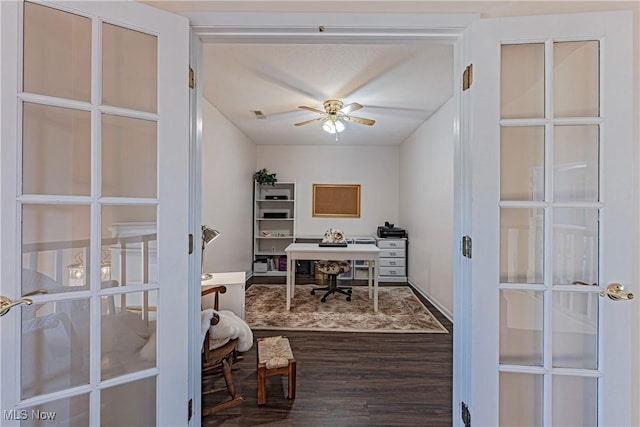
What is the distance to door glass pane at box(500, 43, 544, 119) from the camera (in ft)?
4.15

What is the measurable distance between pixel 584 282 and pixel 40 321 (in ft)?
7.23

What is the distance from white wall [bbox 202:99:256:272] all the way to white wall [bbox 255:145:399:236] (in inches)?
25.3

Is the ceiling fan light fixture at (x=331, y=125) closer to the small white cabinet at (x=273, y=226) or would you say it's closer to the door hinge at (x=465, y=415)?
the small white cabinet at (x=273, y=226)

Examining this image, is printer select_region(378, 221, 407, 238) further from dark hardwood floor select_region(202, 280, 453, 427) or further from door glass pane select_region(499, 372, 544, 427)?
door glass pane select_region(499, 372, 544, 427)

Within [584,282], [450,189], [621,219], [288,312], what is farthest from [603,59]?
[288,312]

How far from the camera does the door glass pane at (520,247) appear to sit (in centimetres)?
127

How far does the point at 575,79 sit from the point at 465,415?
1.57 m

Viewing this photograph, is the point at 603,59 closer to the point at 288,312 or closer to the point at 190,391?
the point at 190,391

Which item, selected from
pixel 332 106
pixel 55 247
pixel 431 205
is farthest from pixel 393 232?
pixel 55 247

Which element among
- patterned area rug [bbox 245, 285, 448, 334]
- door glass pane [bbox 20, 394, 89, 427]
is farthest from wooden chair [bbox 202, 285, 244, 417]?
patterned area rug [bbox 245, 285, 448, 334]

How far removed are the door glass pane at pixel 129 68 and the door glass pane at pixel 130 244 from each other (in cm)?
45

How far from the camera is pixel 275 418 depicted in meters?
1.80

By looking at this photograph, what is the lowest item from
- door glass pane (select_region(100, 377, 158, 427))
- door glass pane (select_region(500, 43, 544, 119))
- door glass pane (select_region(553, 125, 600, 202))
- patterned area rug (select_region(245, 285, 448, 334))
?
patterned area rug (select_region(245, 285, 448, 334))
